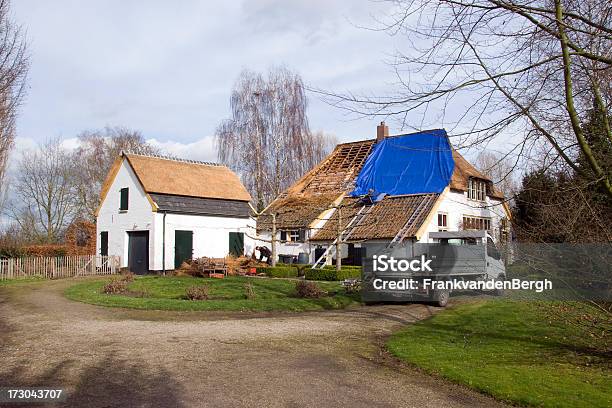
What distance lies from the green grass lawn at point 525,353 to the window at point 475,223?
19.3 meters

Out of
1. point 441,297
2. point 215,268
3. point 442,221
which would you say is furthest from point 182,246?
point 441,297

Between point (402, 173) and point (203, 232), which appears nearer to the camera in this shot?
point (203, 232)

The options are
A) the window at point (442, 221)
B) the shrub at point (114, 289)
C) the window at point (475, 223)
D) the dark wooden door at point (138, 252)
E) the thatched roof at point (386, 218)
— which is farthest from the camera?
the window at point (475, 223)

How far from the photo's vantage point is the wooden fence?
28.3 metres

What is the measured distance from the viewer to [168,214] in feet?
103

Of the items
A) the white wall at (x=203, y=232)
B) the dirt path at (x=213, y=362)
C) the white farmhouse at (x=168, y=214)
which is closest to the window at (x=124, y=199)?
the white farmhouse at (x=168, y=214)

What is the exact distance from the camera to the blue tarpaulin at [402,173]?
32.5 metres

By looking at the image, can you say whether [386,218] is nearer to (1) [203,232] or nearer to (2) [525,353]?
(1) [203,232]

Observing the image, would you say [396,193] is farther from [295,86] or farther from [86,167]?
[86,167]

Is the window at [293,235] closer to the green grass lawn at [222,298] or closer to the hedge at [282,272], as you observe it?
the hedge at [282,272]

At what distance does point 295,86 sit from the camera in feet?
137

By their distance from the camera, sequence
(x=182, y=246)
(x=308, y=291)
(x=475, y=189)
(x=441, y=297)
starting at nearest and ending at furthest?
1. (x=441, y=297)
2. (x=308, y=291)
3. (x=182, y=246)
4. (x=475, y=189)

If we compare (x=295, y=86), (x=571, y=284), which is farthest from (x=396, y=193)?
(x=571, y=284)

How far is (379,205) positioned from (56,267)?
18944mm
